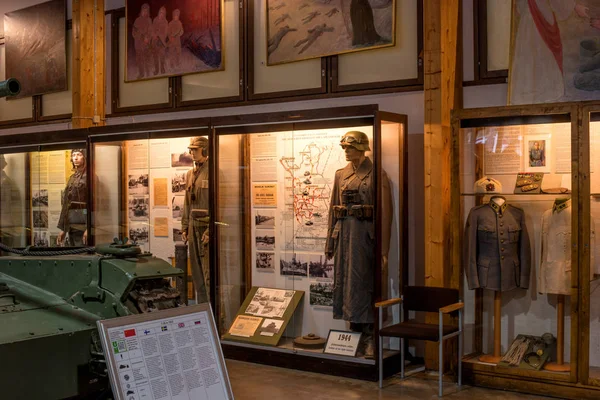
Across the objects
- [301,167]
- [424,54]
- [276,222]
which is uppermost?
[424,54]

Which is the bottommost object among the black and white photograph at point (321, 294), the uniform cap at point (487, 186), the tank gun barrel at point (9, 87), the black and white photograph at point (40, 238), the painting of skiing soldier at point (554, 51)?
the black and white photograph at point (321, 294)

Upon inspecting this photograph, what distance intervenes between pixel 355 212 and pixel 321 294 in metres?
0.92

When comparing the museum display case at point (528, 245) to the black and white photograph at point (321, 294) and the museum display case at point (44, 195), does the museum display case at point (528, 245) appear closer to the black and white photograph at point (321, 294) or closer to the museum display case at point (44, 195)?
the black and white photograph at point (321, 294)

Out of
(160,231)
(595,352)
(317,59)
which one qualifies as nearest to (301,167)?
(317,59)

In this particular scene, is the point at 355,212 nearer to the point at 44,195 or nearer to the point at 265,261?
the point at 265,261

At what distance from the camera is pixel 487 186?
6.27 m

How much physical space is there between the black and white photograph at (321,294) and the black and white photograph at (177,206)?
5.56 feet

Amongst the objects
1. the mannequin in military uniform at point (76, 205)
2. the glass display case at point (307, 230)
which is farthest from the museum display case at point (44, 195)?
the glass display case at point (307, 230)

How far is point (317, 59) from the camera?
7590 millimetres

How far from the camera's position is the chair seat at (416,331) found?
5.84 metres

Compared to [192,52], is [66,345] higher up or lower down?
lower down

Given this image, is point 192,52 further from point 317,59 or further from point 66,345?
point 66,345

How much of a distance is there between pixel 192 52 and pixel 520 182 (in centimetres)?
415

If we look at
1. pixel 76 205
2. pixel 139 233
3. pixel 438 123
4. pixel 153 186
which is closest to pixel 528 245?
pixel 438 123
